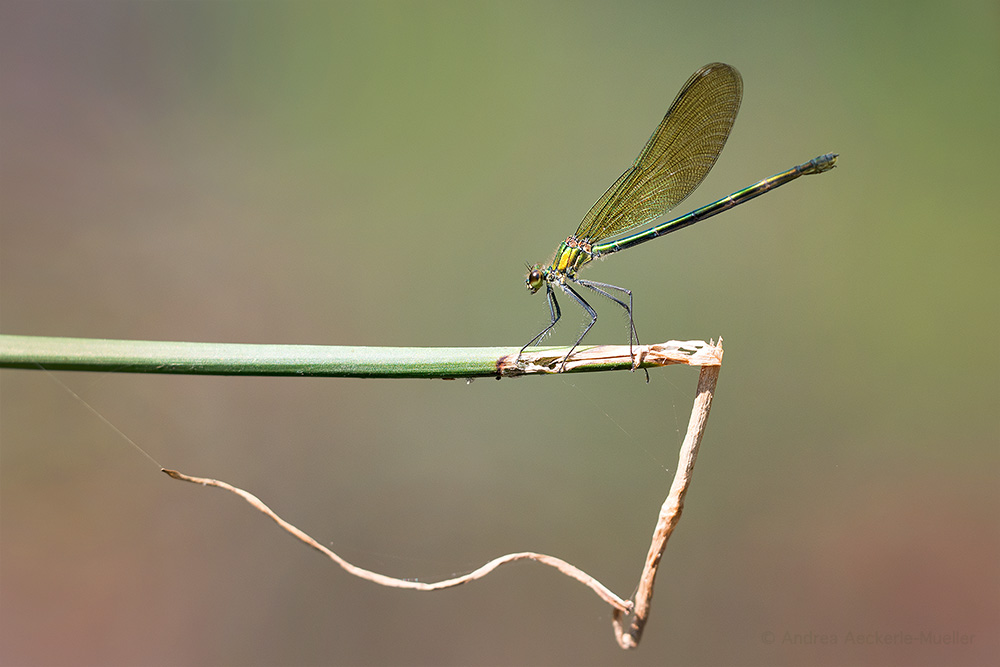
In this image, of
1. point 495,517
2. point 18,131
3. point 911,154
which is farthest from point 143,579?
point 911,154

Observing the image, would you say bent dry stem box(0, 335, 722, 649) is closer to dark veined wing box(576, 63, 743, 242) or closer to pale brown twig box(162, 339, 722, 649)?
pale brown twig box(162, 339, 722, 649)

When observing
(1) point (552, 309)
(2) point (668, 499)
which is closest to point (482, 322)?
(1) point (552, 309)

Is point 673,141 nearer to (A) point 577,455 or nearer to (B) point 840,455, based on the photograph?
(A) point 577,455

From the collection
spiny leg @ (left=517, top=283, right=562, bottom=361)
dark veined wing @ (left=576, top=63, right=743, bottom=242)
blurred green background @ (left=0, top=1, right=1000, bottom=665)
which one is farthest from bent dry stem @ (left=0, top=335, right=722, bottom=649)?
blurred green background @ (left=0, top=1, right=1000, bottom=665)

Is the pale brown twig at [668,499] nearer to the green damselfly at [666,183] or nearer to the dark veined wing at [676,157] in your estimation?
the green damselfly at [666,183]

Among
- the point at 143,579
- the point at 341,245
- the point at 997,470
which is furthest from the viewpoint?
the point at 341,245

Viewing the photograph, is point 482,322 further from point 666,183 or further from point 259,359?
point 259,359
